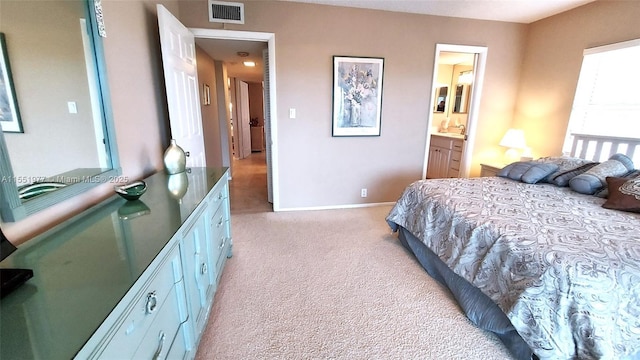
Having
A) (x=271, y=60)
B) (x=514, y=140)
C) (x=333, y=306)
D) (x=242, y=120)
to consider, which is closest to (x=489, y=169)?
(x=514, y=140)

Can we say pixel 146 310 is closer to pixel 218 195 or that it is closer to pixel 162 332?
pixel 162 332

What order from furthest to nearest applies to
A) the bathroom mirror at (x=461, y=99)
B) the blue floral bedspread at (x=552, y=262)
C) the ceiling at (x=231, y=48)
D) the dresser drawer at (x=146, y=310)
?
the bathroom mirror at (x=461, y=99) → the ceiling at (x=231, y=48) → the blue floral bedspread at (x=552, y=262) → the dresser drawer at (x=146, y=310)

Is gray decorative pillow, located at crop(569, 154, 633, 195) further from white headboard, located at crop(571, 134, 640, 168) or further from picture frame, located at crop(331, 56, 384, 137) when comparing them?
picture frame, located at crop(331, 56, 384, 137)

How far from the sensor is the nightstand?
3544 millimetres

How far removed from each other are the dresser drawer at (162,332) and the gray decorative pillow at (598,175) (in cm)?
303

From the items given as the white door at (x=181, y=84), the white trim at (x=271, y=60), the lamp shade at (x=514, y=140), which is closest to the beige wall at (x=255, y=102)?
the white trim at (x=271, y=60)

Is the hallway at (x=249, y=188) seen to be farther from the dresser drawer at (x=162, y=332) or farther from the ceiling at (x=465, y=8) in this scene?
the dresser drawer at (x=162, y=332)

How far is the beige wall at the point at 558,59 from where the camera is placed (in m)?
2.72

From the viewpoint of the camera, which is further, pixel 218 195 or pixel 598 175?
pixel 598 175

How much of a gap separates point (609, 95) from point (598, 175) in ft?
4.04

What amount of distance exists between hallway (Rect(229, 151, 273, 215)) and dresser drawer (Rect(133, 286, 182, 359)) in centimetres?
238

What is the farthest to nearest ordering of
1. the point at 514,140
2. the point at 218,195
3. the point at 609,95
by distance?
the point at 514,140
the point at 609,95
the point at 218,195

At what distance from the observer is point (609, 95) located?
112 inches

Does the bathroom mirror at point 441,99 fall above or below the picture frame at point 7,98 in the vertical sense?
above
